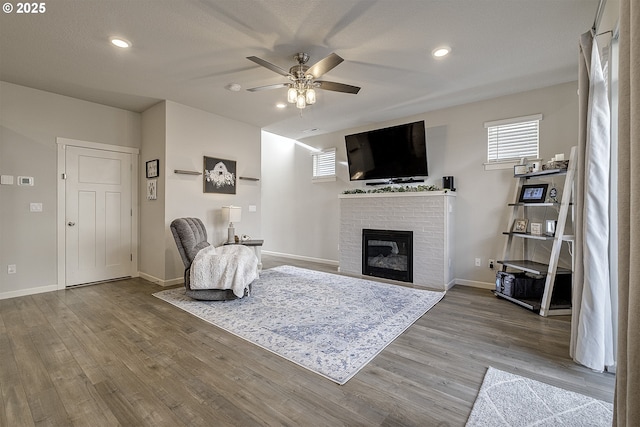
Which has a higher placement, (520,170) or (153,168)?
(153,168)

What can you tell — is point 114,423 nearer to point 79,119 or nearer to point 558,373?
point 558,373

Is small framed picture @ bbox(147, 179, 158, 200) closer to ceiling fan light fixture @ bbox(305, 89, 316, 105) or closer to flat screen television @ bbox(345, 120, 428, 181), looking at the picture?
ceiling fan light fixture @ bbox(305, 89, 316, 105)

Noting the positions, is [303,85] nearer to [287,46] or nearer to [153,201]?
[287,46]

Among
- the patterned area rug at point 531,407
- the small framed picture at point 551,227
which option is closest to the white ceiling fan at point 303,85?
the patterned area rug at point 531,407

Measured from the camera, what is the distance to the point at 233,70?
332cm

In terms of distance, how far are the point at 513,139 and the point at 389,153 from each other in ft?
5.87

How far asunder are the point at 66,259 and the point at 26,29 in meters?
3.06

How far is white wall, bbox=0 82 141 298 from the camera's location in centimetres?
365

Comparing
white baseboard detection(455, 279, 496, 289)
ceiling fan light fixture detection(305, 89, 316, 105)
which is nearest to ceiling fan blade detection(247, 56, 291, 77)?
ceiling fan light fixture detection(305, 89, 316, 105)

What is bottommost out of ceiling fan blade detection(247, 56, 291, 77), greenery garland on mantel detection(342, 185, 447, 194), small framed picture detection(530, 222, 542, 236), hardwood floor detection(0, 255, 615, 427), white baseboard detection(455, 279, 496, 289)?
hardwood floor detection(0, 255, 615, 427)

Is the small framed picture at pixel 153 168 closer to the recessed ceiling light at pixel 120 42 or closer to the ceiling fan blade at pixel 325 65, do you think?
the recessed ceiling light at pixel 120 42

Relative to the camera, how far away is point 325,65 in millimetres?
2553

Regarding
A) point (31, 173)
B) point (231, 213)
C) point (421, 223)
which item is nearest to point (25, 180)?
point (31, 173)

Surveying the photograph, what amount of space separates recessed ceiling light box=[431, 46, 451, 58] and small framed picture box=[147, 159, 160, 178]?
414 centimetres
